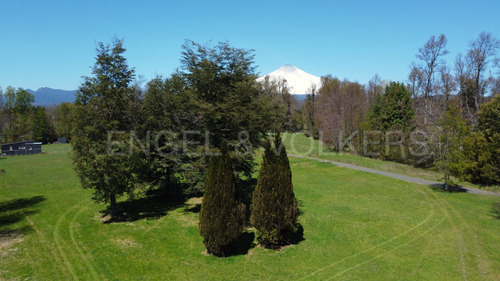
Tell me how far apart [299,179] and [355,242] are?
1197cm

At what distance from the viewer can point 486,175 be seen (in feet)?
66.1

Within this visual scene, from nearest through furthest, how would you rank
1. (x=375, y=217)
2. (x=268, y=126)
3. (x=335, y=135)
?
(x=375, y=217) < (x=268, y=126) < (x=335, y=135)

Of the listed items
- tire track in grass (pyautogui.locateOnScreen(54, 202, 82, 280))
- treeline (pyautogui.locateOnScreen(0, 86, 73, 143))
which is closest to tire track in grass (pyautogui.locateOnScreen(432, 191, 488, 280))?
tire track in grass (pyautogui.locateOnScreen(54, 202, 82, 280))

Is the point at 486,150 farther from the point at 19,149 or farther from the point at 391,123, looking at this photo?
the point at 19,149

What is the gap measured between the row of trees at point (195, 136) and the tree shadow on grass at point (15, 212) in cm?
322

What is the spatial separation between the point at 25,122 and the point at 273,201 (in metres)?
70.8

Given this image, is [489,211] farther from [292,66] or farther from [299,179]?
[292,66]

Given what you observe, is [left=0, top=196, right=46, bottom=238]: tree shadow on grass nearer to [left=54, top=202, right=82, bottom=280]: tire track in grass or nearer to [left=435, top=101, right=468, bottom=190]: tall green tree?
[left=54, top=202, right=82, bottom=280]: tire track in grass

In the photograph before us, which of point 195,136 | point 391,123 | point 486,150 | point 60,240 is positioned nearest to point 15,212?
point 60,240

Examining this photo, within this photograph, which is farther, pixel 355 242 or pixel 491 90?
pixel 491 90

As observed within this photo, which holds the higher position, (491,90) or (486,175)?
(491,90)

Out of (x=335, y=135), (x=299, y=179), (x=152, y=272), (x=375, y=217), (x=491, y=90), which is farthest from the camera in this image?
(x=335, y=135)

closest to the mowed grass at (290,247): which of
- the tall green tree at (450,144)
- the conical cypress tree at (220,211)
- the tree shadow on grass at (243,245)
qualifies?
the tree shadow on grass at (243,245)

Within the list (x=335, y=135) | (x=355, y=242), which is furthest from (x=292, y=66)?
(x=355, y=242)
